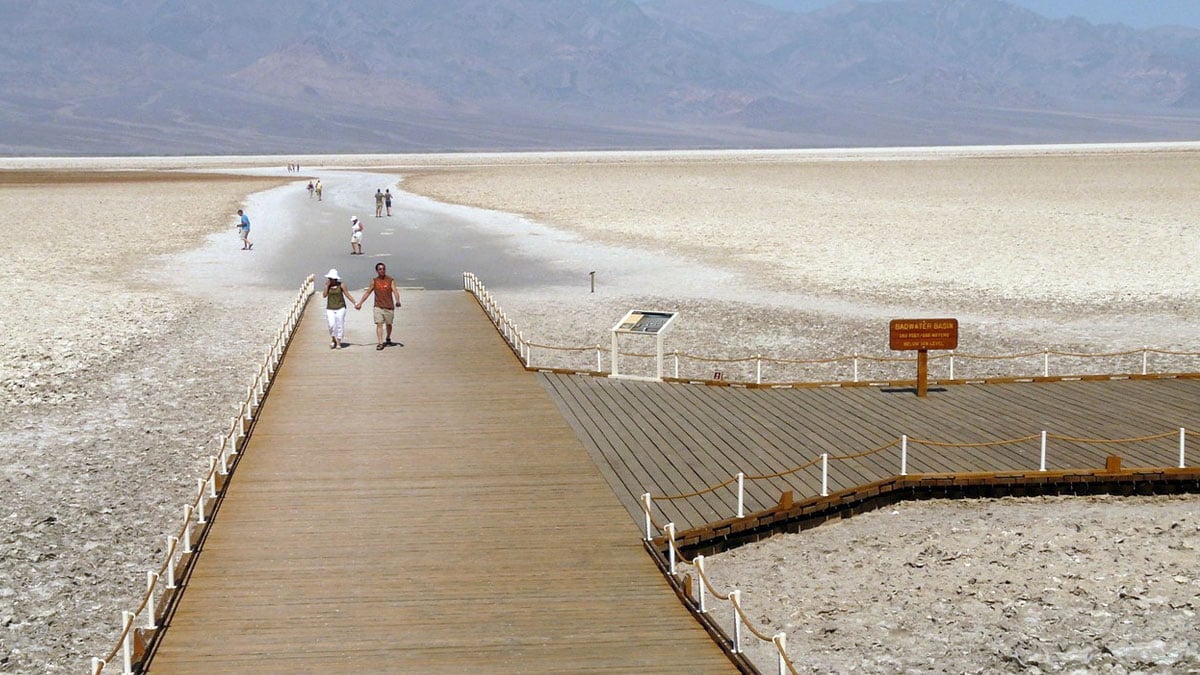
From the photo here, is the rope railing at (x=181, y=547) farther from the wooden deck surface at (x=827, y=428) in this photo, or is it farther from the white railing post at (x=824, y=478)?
the white railing post at (x=824, y=478)

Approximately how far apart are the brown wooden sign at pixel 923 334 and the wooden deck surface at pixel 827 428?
88cm

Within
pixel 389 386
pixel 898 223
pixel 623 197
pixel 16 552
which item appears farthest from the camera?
pixel 623 197

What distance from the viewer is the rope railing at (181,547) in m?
10.9

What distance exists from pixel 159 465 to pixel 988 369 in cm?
1504

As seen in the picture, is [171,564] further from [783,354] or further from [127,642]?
[783,354]

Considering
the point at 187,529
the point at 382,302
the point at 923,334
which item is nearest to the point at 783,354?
the point at 923,334

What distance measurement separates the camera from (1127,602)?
1395cm

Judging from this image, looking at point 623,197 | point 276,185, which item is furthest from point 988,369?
point 276,185

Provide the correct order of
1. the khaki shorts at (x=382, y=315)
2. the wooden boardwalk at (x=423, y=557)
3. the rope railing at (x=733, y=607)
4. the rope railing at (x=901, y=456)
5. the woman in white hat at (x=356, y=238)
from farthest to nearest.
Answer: the woman in white hat at (x=356, y=238) < the khaki shorts at (x=382, y=315) < the rope railing at (x=901, y=456) < the wooden boardwalk at (x=423, y=557) < the rope railing at (x=733, y=607)

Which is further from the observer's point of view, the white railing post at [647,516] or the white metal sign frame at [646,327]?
the white metal sign frame at [646,327]

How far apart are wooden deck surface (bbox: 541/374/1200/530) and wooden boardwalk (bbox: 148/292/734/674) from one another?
2.47 feet

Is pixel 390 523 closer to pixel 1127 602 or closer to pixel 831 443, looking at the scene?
pixel 831 443

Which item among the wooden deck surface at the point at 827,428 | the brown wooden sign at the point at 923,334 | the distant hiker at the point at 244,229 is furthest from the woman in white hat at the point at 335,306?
the distant hiker at the point at 244,229

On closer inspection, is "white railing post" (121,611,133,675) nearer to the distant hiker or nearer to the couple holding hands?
the couple holding hands
